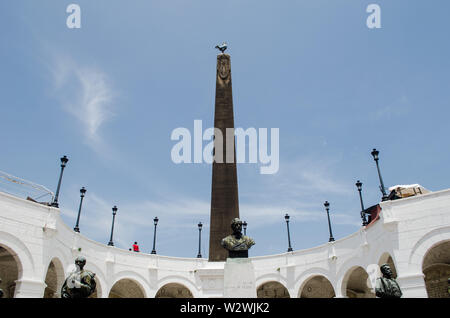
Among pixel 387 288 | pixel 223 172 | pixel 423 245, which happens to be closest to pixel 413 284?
pixel 423 245

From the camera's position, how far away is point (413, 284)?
19.0 m

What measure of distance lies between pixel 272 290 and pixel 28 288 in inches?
887

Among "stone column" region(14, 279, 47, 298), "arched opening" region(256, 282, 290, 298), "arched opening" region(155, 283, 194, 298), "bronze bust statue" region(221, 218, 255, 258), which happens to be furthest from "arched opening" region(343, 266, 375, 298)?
"stone column" region(14, 279, 47, 298)

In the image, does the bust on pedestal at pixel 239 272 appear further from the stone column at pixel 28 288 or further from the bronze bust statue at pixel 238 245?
the stone column at pixel 28 288

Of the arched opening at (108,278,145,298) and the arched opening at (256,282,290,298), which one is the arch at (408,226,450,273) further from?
the arched opening at (108,278,145,298)

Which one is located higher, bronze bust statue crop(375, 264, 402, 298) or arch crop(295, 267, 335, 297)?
arch crop(295, 267, 335, 297)

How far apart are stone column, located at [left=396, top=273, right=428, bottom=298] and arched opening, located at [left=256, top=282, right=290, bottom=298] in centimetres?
1596

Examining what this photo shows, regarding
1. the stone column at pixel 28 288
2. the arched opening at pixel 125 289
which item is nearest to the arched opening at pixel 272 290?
the arched opening at pixel 125 289

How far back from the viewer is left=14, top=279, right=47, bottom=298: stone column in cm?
1838

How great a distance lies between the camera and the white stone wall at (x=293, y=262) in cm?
→ 1873

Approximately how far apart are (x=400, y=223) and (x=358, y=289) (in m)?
14.0

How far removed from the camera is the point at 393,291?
8383 mm
